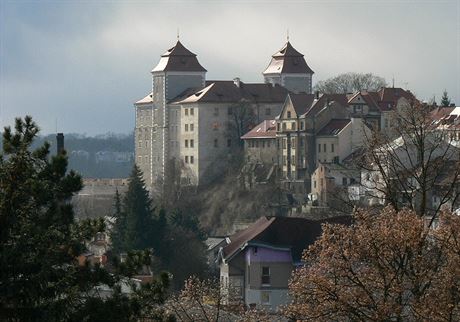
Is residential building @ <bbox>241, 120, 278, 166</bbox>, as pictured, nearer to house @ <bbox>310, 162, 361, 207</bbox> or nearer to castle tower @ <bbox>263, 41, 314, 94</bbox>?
house @ <bbox>310, 162, 361, 207</bbox>

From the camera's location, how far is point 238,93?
127375 mm

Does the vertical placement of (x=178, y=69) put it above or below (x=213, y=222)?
above

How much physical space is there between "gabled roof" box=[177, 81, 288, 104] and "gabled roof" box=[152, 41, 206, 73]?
4641 mm

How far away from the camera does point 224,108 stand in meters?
126

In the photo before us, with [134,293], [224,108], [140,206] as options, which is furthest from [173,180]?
[134,293]

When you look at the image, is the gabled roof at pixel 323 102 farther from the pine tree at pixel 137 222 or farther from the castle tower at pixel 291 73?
the pine tree at pixel 137 222

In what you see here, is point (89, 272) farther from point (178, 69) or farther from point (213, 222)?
point (178, 69)

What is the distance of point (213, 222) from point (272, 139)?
8.87 metres

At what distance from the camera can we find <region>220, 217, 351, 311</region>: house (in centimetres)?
5953

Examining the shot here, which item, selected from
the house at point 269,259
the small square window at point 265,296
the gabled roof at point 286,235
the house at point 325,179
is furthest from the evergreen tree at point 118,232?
the small square window at point 265,296

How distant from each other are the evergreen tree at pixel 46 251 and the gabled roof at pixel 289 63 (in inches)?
4120

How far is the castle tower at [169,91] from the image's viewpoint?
12950cm

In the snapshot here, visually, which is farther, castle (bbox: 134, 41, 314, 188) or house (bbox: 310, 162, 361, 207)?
castle (bbox: 134, 41, 314, 188)

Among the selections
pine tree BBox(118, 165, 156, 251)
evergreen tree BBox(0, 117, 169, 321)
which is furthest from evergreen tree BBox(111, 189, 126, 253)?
evergreen tree BBox(0, 117, 169, 321)
